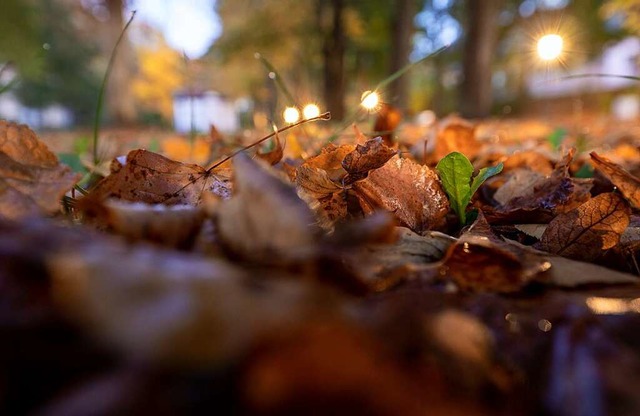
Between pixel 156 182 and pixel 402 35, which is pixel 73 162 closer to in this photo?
pixel 156 182

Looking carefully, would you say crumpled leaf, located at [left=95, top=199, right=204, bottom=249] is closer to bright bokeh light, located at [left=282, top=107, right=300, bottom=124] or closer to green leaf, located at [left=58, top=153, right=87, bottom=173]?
bright bokeh light, located at [left=282, top=107, right=300, bottom=124]

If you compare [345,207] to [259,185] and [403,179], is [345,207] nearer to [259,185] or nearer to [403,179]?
[403,179]

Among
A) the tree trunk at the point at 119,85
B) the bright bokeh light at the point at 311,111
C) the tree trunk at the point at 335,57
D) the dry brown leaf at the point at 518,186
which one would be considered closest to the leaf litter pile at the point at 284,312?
the dry brown leaf at the point at 518,186

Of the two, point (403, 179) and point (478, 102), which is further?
point (478, 102)

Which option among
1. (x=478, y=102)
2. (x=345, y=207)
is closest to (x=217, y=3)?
(x=478, y=102)

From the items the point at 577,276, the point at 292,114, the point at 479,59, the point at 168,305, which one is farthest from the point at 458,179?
the point at 479,59

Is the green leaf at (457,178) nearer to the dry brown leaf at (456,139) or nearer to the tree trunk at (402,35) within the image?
the dry brown leaf at (456,139)

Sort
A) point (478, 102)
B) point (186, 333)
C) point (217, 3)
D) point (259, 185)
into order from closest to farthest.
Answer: point (186, 333) → point (259, 185) → point (478, 102) → point (217, 3)

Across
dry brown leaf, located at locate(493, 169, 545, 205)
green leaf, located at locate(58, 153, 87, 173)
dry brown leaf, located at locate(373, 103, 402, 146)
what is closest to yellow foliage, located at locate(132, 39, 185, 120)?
green leaf, located at locate(58, 153, 87, 173)
